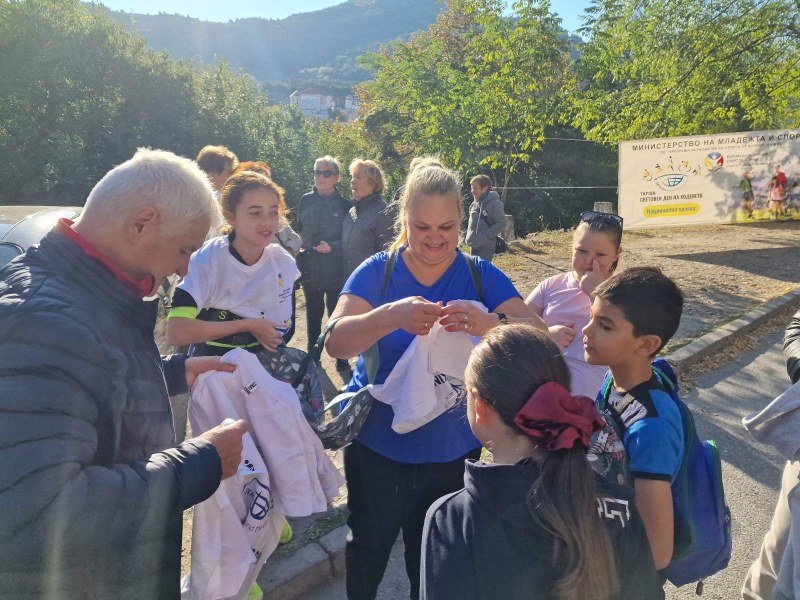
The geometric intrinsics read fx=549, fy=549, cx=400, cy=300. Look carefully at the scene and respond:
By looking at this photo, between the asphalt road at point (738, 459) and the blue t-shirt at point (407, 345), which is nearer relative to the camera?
the blue t-shirt at point (407, 345)

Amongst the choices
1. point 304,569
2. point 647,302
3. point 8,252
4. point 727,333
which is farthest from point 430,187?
point 727,333

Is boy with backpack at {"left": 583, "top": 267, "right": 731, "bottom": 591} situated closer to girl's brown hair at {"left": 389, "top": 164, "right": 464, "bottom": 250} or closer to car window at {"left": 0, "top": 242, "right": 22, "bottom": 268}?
girl's brown hair at {"left": 389, "top": 164, "right": 464, "bottom": 250}

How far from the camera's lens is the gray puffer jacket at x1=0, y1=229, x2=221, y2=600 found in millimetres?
1146

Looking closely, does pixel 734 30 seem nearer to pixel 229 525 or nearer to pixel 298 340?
pixel 298 340

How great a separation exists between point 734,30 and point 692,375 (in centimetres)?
1082

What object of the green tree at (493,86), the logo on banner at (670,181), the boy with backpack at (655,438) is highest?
the green tree at (493,86)

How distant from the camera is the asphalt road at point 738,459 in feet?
9.29

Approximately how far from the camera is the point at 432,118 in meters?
14.6

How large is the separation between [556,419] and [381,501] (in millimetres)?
1119

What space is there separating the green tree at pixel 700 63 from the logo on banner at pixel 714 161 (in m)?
1.30

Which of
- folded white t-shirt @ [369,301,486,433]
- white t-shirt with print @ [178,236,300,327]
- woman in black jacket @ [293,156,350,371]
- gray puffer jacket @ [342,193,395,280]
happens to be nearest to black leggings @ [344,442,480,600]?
folded white t-shirt @ [369,301,486,433]

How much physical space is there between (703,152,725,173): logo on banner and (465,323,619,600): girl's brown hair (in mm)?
13115

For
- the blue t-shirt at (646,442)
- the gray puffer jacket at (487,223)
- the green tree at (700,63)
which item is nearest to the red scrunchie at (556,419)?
the blue t-shirt at (646,442)

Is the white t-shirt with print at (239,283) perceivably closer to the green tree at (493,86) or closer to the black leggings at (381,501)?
the black leggings at (381,501)
